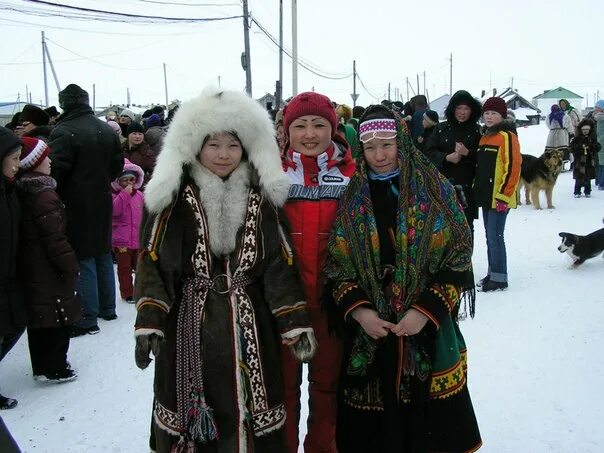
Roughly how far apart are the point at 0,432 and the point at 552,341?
12.6 ft

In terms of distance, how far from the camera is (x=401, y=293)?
2088 mm

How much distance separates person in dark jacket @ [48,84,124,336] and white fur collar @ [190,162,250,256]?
8.57ft

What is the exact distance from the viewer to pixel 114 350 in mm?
4207

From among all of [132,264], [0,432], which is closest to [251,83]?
[132,264]

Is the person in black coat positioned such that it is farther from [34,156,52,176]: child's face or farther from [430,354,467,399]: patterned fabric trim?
[34,156,52,176]: child's face

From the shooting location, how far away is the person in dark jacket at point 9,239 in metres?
3.04

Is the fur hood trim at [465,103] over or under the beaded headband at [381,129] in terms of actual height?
over

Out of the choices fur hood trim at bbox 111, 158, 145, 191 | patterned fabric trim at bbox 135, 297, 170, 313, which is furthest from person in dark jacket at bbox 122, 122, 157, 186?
patterned fabric trim at bbox 135, 297, 170, 313

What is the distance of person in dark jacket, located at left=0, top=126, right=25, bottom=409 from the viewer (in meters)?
3.04

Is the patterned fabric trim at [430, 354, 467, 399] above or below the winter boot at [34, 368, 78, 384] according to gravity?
above

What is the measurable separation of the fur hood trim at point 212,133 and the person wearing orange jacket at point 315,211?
5.8 inches

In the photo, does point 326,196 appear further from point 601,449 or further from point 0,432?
point 601,449

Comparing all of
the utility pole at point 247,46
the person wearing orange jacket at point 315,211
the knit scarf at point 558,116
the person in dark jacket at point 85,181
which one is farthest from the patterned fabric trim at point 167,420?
the utility pole at point 247,46

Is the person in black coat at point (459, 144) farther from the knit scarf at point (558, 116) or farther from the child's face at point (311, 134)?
the knit scarf at point (558, 116)
